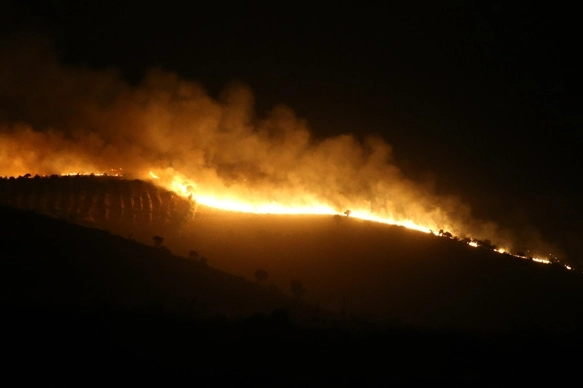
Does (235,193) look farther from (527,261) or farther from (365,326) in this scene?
(365,326)

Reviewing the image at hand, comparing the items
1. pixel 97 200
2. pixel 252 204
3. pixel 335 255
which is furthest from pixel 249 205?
pixel 97 200

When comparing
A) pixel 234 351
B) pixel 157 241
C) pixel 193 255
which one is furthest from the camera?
pixel 157 241

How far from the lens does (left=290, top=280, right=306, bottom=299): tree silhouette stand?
65.3 feet

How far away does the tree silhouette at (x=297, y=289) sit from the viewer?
19.9 metres

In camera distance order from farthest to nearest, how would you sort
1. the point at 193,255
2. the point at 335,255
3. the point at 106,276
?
1. the point at 335,255
2. the point at 193,255
3. the point at 106,276

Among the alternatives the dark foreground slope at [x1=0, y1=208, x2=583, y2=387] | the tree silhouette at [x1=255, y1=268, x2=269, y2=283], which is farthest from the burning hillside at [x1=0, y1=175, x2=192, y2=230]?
the dark foreground slope at [x1=0, y1=208, x2=583, y2=387]

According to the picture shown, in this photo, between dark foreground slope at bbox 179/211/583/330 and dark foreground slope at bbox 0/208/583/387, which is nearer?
dark foreground slope at bbox 0/208/583/387

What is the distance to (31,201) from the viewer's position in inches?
904

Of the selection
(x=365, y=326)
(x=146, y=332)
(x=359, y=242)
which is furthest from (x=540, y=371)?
(x=359, y=242)

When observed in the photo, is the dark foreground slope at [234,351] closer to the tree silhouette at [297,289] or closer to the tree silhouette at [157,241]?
the tree silhouette at [297,289]

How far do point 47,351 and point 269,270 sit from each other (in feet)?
44.9

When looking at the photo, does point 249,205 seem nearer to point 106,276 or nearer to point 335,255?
point 335,255

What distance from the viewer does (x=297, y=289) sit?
20188mm

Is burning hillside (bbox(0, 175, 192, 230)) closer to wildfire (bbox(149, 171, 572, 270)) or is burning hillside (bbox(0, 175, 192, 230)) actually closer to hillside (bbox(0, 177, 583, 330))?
hillside (bbox(0, 177, 583, 330))
